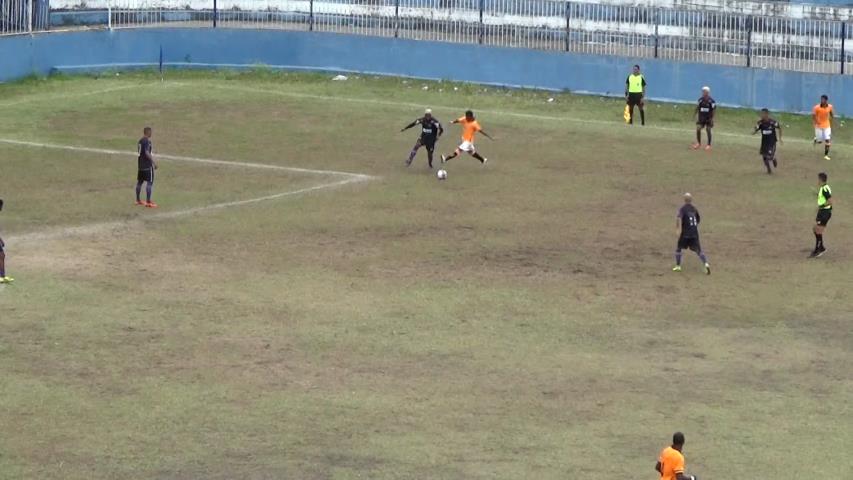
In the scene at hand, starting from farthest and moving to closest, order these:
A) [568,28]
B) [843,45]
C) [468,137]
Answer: [568,28]
[843,45]
[468,137]

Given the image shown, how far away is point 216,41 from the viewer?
5441 centimetres

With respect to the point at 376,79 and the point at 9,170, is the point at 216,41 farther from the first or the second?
the point at 9,170

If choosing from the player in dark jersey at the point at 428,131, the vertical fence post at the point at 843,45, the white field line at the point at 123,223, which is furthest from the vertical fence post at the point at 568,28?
the white field line at the point at 123,223

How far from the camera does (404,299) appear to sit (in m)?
31.0

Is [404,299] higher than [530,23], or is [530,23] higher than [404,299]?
[530,23]

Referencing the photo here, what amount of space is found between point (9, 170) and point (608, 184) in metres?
13.4

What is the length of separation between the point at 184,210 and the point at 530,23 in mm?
18864

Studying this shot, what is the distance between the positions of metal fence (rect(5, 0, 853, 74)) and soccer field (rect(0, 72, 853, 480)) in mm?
2545

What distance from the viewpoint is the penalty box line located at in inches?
1383

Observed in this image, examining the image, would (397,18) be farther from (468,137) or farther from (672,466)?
(672,466)

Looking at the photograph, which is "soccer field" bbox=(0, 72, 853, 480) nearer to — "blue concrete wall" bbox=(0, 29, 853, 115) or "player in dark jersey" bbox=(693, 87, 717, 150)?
→ "player in dark jersey" bbox=(693, 87, 717, 150)

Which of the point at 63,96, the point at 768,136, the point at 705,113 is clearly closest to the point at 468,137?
the point at 705,113

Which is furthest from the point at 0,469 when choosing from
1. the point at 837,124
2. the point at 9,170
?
the point at 837,124

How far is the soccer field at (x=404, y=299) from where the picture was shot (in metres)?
23.7
